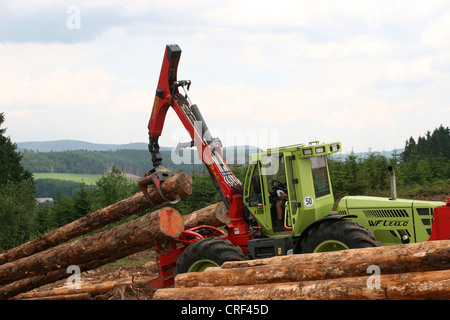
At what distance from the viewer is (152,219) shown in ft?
29.2

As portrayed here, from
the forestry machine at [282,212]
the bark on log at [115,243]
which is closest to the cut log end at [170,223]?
the bark on log at [115,243]

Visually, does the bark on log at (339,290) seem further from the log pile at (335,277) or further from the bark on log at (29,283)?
the bark on log at (29,283)

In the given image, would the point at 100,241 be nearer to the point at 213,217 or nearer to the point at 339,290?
the point at 213,217

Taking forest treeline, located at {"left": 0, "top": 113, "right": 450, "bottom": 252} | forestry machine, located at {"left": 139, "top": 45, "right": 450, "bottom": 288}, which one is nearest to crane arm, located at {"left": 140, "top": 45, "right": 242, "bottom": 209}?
forestry machine, located at {"left": 139, "top": 45, "right": 450, "bottom": 288}

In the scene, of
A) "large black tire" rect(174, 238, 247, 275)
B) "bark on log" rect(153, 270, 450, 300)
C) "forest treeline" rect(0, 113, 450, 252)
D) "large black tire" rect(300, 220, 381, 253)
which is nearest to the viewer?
"bark on log" rect(153, 270, 450, 300)

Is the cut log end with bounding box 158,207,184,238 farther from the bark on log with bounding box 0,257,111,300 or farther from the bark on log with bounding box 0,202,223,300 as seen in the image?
the bark on log with bounding box 0,257,111,300

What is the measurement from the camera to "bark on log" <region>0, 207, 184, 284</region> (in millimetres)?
8922

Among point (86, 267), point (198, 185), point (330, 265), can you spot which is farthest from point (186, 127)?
point (198, 185)

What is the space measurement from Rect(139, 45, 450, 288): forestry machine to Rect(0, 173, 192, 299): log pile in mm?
421

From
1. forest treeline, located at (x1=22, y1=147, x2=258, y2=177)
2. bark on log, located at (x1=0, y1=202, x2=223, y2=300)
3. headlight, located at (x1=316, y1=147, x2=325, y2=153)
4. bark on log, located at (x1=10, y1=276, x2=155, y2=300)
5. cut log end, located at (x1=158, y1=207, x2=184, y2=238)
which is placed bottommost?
bark on log, located at (x1=10, y1=276, x2=155, y2=300)

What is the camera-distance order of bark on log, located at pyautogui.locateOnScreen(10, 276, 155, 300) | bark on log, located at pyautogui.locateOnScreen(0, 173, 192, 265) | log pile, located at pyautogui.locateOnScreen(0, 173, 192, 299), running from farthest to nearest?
bark on log, located at pyautogui.locateOnScreen(10, 276, 155, 300), bark on log, located at pyautogui.locateOnScreen(0, 173, 192, 265), log pile, located at pyautogui.locateOnScreen(0, 173, 192, 299)

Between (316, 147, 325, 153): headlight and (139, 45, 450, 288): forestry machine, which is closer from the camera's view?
(139, 45, 450, 288): forestry machine
